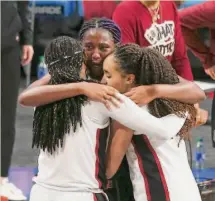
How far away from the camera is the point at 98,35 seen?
7.90ft

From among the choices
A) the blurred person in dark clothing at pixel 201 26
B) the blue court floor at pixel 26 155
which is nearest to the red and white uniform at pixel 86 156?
the blurred person in dark clothing at pixel 201 26

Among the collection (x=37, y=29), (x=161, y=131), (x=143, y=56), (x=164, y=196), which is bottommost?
(x=164, y=196)

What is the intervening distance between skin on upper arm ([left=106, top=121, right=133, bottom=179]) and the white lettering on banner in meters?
1.01

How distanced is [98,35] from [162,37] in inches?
26.3

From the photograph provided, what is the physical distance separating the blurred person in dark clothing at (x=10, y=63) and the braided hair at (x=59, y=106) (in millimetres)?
1136

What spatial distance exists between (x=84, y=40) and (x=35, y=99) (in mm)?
433

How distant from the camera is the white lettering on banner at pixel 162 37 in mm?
2977

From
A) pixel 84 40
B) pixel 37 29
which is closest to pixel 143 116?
pixel 84 40

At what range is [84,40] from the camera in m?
2.42

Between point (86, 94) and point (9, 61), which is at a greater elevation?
point (9, 61)

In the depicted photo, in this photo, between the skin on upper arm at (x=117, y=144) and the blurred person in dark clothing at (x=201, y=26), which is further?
the blurred person in dark clothing at (x=201, y=26)

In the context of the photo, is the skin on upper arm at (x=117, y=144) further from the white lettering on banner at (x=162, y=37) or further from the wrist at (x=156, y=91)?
the white lettering on banner at (x=162, y=37)

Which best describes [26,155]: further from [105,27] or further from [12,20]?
[105,27]

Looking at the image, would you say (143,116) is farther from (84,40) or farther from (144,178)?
(84,40)
